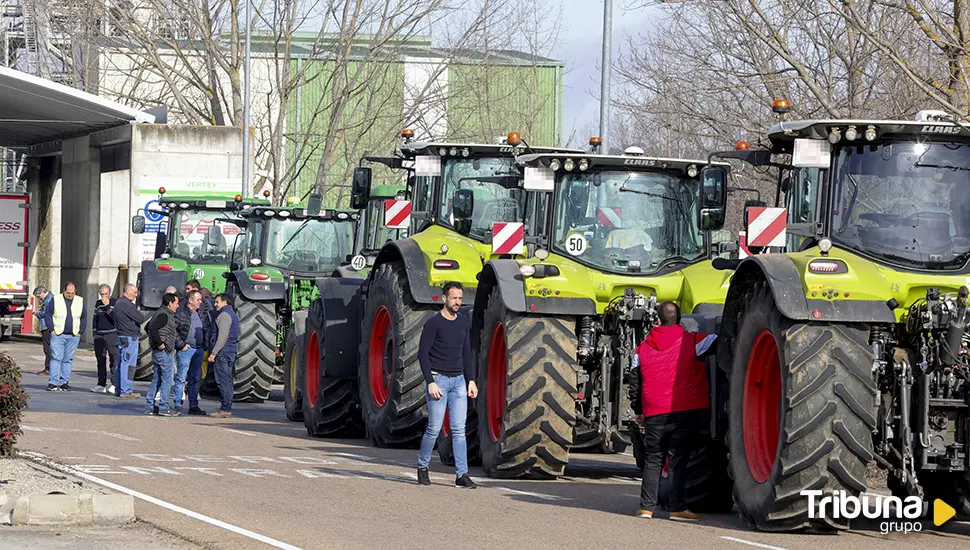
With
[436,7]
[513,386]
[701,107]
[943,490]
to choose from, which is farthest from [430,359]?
[436,7]

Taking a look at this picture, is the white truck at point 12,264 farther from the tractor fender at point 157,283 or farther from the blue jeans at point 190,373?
the blue jeans at point 190,373

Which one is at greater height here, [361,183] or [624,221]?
[361,183]

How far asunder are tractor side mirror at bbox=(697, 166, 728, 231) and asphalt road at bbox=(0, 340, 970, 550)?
235 centimetres

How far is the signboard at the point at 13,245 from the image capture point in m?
41.7

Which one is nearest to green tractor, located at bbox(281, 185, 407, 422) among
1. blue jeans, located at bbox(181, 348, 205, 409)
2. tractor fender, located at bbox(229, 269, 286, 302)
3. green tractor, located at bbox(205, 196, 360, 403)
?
green tractor, located at bbox(205, 196, 360, 403)

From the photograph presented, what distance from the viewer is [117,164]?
40.7m

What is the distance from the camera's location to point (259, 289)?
77.9 feet

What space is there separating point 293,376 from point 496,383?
7.31 meters

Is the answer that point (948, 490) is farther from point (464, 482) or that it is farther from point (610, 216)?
point (610, 216)

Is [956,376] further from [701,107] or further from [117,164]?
[117,164]

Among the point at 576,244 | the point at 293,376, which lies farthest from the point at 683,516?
the point at 293,376

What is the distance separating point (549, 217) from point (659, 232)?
3.28 ft

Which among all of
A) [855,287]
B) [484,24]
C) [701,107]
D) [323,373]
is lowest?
[323,373]

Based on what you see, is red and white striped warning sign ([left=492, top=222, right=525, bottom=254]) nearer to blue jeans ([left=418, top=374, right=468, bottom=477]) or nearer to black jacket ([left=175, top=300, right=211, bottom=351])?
blue jeans ([left=418, top=374, right=468, bottom=477])
